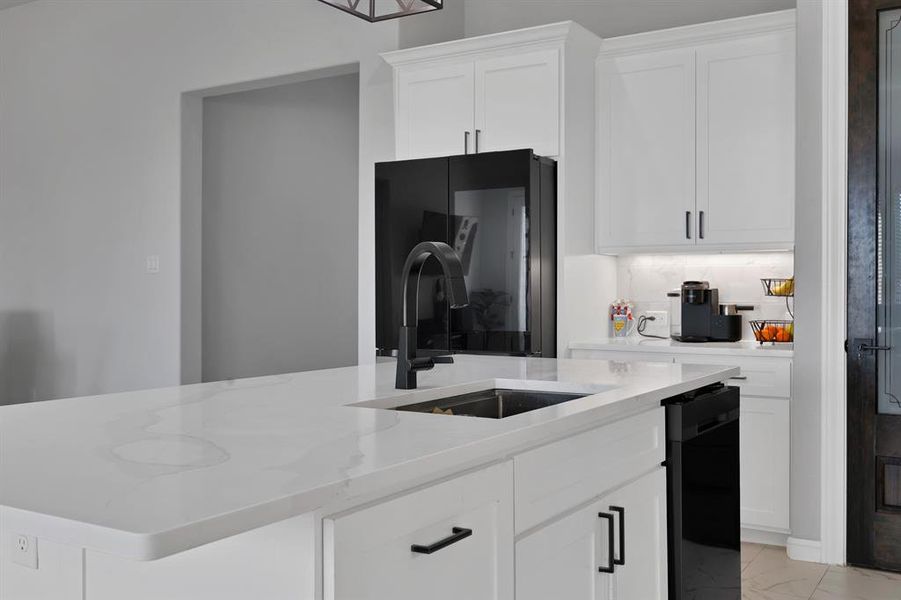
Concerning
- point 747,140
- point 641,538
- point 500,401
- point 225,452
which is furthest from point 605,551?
point 747,140

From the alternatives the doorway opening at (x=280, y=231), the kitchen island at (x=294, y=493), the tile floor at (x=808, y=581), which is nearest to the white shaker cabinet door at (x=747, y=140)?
the tile floor at (x=808, y=581)

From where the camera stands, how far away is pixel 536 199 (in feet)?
13.3

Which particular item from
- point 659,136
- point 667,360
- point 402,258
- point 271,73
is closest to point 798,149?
point 659,136

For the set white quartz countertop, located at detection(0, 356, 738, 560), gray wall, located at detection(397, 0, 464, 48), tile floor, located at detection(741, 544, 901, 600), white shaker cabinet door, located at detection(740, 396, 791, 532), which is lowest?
tile floor, located at detection(741, 544, 901, 600)

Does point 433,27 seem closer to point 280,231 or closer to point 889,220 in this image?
point 280,231

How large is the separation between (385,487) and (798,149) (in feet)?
10.3

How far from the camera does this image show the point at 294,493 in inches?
38.7

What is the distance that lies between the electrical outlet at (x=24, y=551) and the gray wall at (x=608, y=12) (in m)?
4.26

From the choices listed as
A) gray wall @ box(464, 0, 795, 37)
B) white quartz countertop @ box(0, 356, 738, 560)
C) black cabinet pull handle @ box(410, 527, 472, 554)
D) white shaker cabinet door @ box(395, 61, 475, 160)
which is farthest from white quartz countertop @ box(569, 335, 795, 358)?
black cabinet pull handle @ box(410, 527, 472, 554)

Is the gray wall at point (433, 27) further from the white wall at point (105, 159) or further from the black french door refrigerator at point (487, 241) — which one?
the black french door refrigerator at point (487, 241)

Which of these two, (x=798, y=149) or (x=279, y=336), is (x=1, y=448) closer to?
(x=798, y=149)

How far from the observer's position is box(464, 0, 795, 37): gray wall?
178 inches

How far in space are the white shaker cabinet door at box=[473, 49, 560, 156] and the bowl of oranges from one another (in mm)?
1306

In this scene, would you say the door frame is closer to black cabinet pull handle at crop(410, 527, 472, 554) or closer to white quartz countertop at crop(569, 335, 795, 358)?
white quartz countertop at crop(569, 335, 795, 358)
